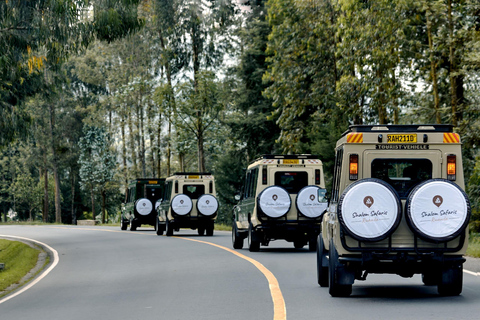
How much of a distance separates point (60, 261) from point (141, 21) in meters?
6.70

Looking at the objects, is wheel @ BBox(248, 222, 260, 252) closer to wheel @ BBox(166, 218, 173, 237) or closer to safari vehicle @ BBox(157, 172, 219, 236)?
safari vehicle @ BBox(157, 172, 219, 236)

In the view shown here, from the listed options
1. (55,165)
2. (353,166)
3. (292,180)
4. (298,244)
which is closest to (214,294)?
(353,166)

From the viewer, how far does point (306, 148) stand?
3928 centimetres

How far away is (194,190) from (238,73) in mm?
17703

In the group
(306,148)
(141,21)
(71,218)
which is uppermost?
(141,21)

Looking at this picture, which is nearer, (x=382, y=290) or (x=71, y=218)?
(x=382, y=290)

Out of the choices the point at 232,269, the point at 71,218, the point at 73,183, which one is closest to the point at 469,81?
the point at 232,269

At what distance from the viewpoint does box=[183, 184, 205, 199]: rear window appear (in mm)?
30166

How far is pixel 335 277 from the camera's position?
1031 centimetres

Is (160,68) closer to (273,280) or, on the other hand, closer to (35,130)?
(35,130)

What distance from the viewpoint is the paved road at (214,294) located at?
31.1 feet

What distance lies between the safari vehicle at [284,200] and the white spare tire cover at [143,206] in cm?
1602

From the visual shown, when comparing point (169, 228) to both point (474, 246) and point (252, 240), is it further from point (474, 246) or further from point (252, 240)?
point (474, 246)

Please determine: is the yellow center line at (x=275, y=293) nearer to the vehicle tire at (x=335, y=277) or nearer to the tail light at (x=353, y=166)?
the vehicle tire at (x=335, y=277)
